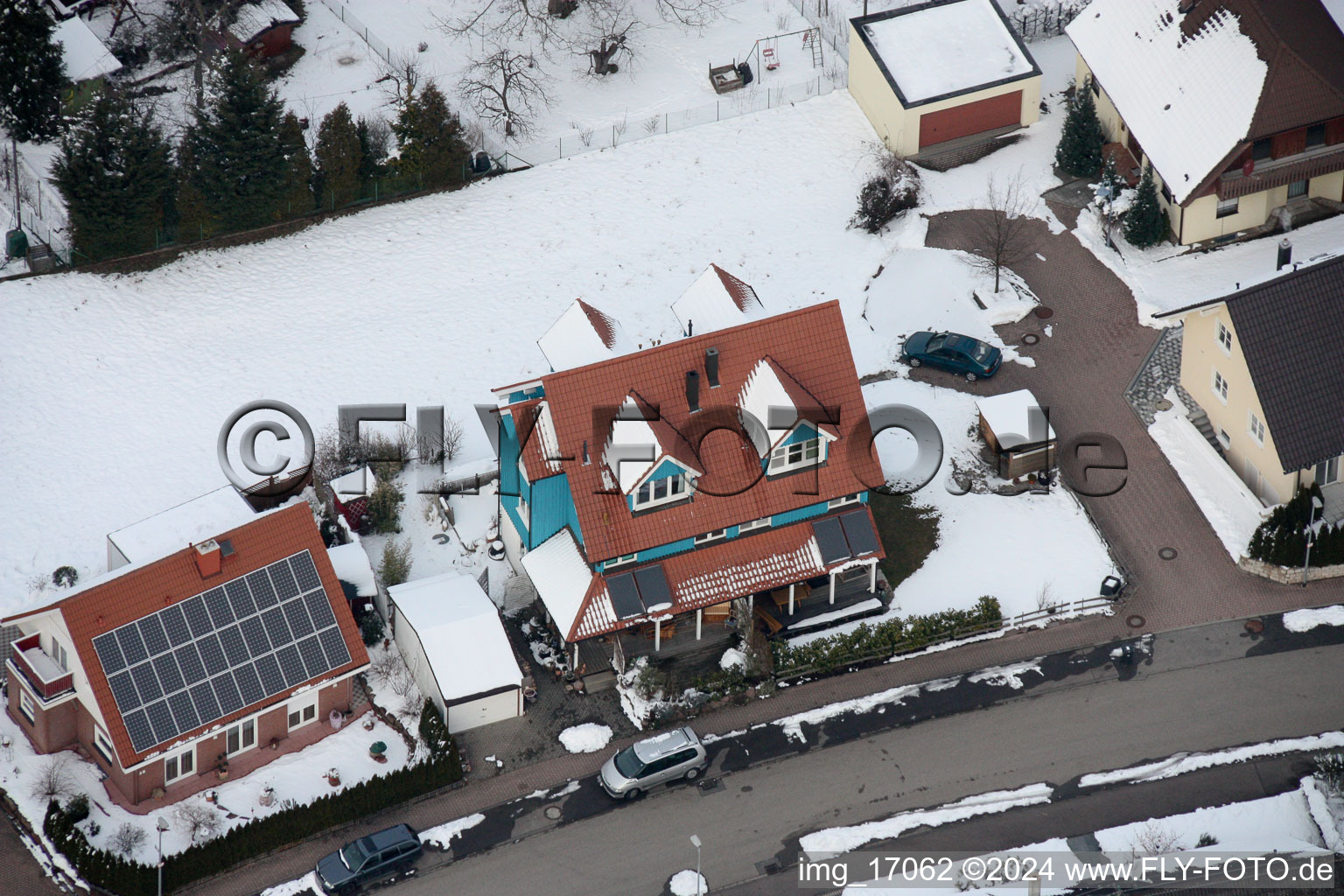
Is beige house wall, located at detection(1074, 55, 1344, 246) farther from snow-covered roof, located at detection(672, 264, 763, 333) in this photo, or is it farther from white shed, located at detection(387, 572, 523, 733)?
white shed, located at detection(387, 572, 523, 733)

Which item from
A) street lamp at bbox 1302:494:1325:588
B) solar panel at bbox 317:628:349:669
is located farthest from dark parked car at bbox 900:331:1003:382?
solar panel at bbox 317:628:349:669

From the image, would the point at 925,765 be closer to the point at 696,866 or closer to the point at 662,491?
the point at 696,866

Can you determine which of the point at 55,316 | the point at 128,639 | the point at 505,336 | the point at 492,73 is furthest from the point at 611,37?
the point at 128,639

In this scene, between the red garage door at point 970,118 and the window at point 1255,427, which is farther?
the red garage door at point 970,118

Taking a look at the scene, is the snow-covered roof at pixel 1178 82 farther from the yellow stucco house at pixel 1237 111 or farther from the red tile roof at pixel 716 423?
the red tile roof at pixel 716 423

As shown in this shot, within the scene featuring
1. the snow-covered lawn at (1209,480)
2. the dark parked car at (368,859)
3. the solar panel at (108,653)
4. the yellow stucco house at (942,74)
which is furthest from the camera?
the yellow stucco house at (942,74)

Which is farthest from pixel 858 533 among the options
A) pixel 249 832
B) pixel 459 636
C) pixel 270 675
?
pixel 249 832

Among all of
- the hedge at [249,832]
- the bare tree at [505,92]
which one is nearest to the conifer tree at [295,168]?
the bare tree at [505,92]
